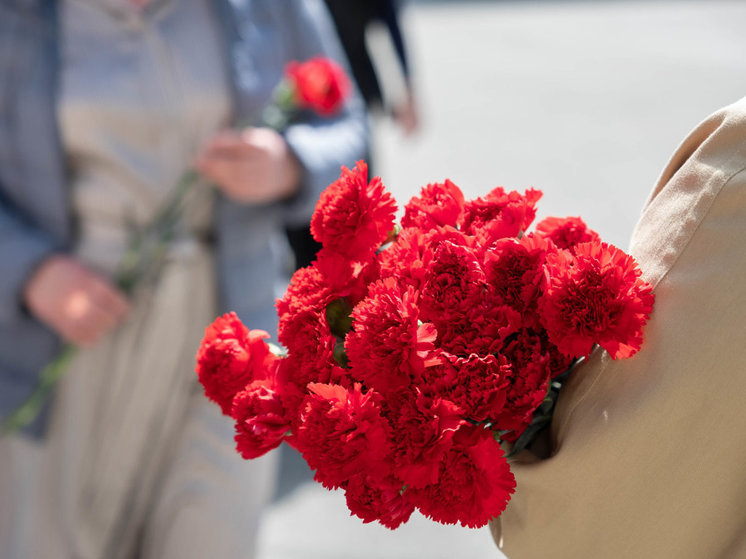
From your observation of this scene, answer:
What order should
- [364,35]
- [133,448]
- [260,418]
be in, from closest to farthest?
[260,418] → [133,448] → [364,35]

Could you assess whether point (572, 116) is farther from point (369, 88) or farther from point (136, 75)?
point (136, 75)

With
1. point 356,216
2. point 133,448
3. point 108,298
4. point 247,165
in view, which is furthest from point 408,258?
point 133,448

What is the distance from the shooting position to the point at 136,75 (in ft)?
6.08

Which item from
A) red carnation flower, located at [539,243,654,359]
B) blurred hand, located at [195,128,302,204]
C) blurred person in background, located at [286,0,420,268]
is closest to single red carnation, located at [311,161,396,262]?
red carnation flower, located at [539,243,654,359]

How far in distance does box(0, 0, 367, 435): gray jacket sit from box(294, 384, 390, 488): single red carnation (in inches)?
42.6

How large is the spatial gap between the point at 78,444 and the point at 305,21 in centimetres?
104

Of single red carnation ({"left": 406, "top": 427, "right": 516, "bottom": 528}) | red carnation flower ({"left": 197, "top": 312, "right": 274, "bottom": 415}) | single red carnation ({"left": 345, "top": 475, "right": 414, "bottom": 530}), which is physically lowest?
red carnation flower ({"left": 197, "top": 312, "right": 274, "bottom": 415})

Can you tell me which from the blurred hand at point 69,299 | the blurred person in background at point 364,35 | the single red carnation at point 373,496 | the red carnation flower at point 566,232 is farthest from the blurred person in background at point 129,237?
the blurred person in background at point 364,35

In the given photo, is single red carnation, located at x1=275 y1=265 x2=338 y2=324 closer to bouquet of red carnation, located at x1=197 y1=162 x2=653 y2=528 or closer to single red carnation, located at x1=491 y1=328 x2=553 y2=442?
bouquet of red carnation, located at x1=197 y1=162 x2=653 y2=528

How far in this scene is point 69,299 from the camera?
6.11ft

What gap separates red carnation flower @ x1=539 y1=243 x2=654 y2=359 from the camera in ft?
2.83

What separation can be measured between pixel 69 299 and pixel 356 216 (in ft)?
3.50

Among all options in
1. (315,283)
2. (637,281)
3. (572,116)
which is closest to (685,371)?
(637,281)

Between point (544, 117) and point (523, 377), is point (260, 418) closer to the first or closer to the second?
point (523, 377)
